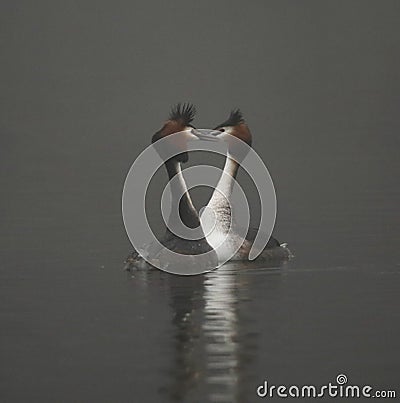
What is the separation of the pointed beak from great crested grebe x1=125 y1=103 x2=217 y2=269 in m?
0.08

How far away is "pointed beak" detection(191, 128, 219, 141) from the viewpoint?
22206 millimetres

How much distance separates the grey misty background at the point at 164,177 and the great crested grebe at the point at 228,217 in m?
0.38

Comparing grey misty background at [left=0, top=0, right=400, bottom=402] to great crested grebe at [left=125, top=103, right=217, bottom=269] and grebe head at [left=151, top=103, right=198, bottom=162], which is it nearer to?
great crested grebe at [left=125, top=103, right=217, bottom=269]

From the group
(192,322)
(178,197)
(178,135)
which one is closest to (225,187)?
(178,135)

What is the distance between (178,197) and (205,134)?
1305mm

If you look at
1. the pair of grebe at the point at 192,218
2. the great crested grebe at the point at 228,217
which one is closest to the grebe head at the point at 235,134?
the great crested grebe at the point at 228,217

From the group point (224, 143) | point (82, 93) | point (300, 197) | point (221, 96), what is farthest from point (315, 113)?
point (224, 143)

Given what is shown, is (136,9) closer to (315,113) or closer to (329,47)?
(329,47)

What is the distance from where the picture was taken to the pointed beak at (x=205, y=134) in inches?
874

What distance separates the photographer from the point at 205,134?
22.6 m

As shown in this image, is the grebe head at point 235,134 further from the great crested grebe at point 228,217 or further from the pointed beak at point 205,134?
the pointed beak at point 205,134

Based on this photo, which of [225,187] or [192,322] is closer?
[192,322]

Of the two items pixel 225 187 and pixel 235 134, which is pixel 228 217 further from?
pixel 235 134

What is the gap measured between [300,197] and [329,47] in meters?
53.9
